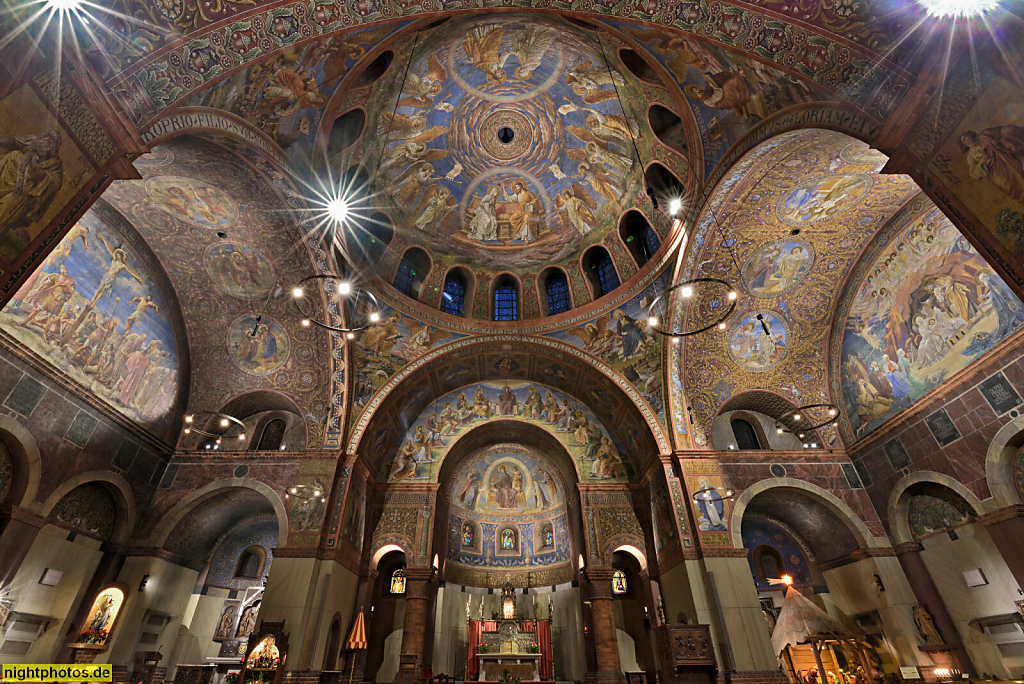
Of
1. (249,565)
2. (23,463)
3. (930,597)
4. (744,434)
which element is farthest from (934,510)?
(23,463)

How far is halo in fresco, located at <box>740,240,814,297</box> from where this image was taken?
13.3m

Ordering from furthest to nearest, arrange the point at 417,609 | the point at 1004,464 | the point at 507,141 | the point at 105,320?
the point at 507,141 < the point at 417,609 < the point at 105,320 < the point at 1004,464

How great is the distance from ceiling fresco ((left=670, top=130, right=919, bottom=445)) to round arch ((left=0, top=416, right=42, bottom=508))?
58.9 feet

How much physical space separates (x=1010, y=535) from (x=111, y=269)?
2371cm

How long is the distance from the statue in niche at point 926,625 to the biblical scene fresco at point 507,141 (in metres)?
14.4

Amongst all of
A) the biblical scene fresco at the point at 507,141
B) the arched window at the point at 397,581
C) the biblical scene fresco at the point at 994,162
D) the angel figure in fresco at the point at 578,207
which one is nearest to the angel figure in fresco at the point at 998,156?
the biblical scene fresco at the point at 994,162

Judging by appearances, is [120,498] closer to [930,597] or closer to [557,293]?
[557,293]

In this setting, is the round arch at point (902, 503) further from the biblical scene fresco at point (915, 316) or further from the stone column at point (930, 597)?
the biblical scene fresco at point (915, 316)

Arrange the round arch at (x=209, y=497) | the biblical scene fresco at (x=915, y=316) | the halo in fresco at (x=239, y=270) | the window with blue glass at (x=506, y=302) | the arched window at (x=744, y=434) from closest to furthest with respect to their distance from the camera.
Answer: the biblical scene fresco at (x=915, y=316) → the halo in fresco at (x=239, y=270) → the round arch at (x=209, y=497) → the arched window at (x=744, y=434) → the window with blue glass at (x=506, y=302)

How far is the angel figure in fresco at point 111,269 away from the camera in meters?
12.3

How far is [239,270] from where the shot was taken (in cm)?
1388

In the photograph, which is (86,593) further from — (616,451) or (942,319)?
(942,319)

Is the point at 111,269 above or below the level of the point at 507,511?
above

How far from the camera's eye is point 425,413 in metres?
18.8
